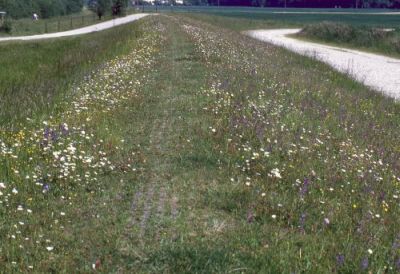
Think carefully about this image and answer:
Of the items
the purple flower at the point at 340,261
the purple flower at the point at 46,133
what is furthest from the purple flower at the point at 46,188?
the purple flower at the point at 340,261

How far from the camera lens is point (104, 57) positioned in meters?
20.8

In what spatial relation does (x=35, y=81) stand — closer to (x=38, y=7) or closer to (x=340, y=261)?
(x=340, y=261)

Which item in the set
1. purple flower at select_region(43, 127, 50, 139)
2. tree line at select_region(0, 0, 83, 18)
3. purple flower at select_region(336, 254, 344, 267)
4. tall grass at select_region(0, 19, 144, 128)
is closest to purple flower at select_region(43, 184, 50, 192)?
purple flower at select_region(43, 127, 50, 139)

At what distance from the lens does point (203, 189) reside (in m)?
6.98

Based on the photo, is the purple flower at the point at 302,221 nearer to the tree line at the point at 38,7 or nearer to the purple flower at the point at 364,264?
the purple flower at the point at 364,264

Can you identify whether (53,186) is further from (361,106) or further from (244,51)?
(244,51)

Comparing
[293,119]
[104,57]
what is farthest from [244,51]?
[293,119]

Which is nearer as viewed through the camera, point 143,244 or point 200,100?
point 143,244

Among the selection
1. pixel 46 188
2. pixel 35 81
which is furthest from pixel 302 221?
pixel 35 81

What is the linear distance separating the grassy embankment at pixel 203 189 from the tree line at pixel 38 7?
11611 cm

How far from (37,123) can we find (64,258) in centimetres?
480

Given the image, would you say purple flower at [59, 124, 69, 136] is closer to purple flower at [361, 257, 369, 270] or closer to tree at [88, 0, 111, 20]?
purple flower at [361, 257, 369, 270]

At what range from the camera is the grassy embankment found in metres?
5.18

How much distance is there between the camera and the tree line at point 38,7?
4899 inches
